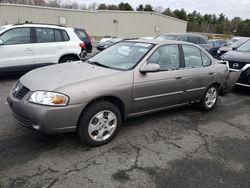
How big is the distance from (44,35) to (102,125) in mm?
5007

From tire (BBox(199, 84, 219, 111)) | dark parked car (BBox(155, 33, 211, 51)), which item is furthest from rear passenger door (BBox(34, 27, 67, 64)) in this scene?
dark parked car (BBox(155, 33, 211, 51))

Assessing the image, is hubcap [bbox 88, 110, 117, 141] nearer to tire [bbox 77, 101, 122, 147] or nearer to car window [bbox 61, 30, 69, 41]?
tire [bbox 77, 101, 122, 147]

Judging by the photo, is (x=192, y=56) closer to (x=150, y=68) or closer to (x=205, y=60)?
(x=205, y=60)

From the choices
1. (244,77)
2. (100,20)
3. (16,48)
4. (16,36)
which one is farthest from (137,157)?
(100,20)

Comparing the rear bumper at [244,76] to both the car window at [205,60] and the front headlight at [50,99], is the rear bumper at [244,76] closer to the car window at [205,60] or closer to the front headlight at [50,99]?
the car window at [205,60]

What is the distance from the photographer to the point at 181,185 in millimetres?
2805

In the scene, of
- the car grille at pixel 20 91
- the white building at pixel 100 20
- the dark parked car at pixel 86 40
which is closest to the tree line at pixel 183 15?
the white building at pixel 100 20

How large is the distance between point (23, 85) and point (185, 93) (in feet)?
9.75

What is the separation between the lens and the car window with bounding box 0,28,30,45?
22.1ft

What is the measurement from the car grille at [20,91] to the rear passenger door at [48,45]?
3947 mm

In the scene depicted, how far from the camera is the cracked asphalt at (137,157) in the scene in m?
2.83

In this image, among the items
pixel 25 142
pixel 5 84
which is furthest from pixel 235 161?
pixel 5 84

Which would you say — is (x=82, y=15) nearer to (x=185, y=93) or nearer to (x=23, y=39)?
(x=23, y=39)

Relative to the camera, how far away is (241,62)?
7.19m
